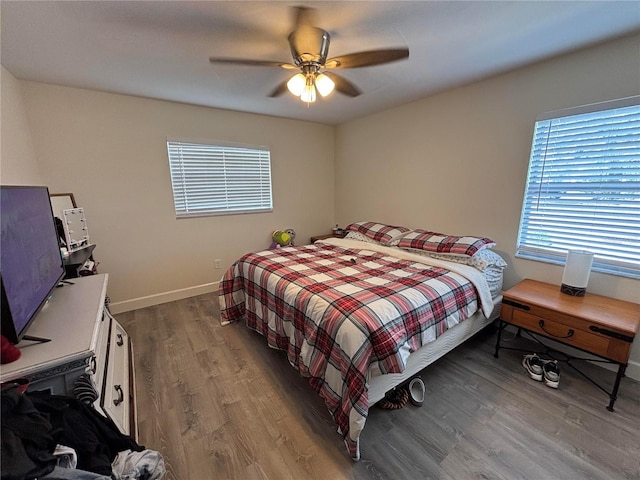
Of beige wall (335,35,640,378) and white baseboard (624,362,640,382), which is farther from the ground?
beige wall (335,35,640,378)

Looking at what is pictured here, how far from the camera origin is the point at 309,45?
162 cm

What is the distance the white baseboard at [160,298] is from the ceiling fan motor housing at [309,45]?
2.89 metres

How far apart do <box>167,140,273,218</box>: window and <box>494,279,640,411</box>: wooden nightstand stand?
3.12m

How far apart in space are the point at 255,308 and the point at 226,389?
0.69 metres

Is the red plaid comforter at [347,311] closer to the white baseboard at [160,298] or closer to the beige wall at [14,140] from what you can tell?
the white baseboard at [160,298]

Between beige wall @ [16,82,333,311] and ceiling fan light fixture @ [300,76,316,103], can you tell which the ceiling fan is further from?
beige wall @ [16,82,333,311]

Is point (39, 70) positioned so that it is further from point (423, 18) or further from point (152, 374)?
point (423, 18)

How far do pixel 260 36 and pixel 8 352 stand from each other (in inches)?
80.0

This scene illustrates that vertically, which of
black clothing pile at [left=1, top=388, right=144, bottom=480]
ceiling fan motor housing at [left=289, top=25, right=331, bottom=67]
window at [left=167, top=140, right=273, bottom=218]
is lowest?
black clothing pile at [left=1, top=388, right=144, bottom=480]

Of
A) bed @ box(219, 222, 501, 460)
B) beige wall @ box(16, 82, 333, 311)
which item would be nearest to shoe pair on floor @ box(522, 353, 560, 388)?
bed @ box(219, 222, 501, 460)

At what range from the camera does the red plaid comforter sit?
141 centimetres

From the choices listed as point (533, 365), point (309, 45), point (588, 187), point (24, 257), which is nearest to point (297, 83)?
point (309, 45)

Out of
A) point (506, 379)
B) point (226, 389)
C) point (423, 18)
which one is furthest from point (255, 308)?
point (423, 18)

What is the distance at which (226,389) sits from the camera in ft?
6.16
